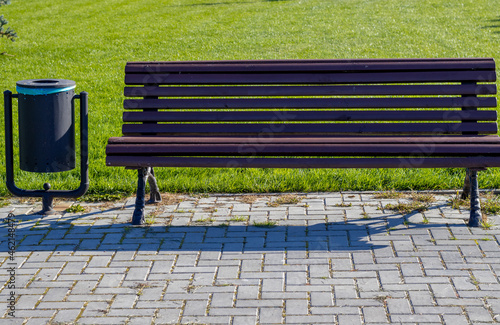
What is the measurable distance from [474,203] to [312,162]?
117 cm

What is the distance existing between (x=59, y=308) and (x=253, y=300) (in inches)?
42.2

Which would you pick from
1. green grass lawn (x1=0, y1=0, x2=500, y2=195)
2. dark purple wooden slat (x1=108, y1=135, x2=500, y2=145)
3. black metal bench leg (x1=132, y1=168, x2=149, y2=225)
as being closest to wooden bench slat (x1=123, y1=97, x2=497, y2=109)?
dark purple wooden slat (x1=108, y1=135, x2=500, y2=145)

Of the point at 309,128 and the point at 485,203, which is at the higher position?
the point at 309,128

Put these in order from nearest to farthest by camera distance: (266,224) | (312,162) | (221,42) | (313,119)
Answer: (312,162), (266,224), (313,119), (221,42)

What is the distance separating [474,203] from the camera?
5.26 meters

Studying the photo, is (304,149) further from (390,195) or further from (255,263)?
(390,195)

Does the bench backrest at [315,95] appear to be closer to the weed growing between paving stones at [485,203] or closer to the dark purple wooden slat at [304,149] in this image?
the dark purple wooden slat at [304,149]

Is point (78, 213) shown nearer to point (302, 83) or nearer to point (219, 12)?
point (302, 83)

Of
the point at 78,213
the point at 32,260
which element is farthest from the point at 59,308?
the point at 78,213

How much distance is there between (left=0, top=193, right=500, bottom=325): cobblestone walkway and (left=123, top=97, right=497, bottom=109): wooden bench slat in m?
0.79

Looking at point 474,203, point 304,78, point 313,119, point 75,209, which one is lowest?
point 75,209

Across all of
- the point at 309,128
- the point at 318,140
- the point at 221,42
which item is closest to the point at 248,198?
the point at 309,128

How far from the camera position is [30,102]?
5371mm

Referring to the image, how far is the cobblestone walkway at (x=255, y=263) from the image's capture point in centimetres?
409
